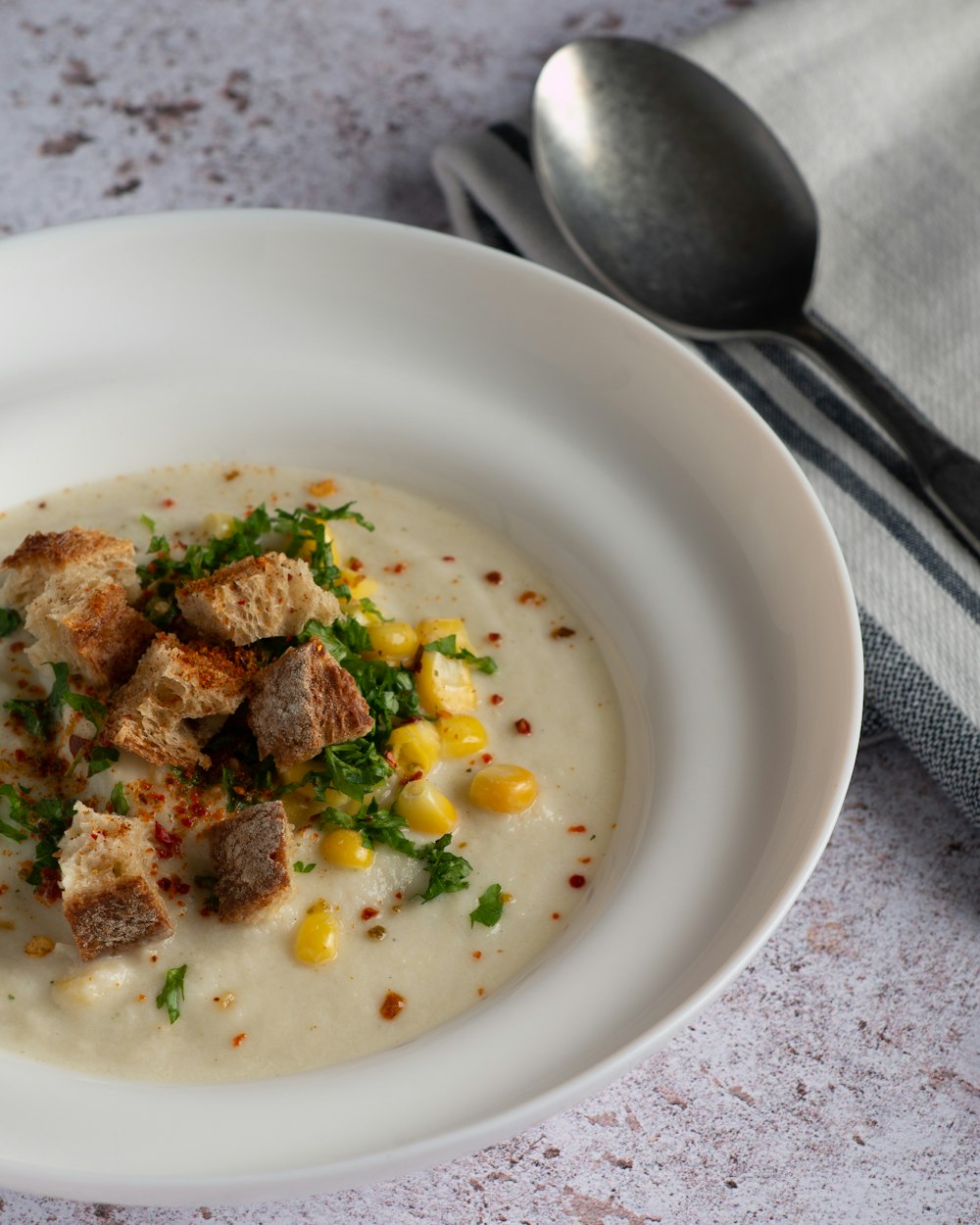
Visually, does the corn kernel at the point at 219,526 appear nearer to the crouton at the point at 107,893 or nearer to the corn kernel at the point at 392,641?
the corn kernel at the point at 392,641

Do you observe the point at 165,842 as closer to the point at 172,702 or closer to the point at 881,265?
the point at 172,702

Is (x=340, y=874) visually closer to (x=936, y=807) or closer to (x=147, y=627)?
(x=147, y=627)

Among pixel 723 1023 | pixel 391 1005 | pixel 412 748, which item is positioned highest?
pixel 412 748

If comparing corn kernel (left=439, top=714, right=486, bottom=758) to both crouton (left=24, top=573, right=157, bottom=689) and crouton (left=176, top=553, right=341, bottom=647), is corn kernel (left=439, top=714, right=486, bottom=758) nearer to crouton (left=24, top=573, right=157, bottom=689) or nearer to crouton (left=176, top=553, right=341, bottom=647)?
crouton (left=176, top=553, right=341, bottom=647)

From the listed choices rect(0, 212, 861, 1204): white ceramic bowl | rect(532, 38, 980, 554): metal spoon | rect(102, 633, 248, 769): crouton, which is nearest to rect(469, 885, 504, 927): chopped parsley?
rect(0, 212, 861, 1204): white ceramic bowl

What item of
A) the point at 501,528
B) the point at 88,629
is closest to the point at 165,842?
the point at 88,629

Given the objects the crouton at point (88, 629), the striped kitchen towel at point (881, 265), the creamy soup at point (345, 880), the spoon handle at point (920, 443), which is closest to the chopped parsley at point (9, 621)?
the creamy soup at point (345, 880)
